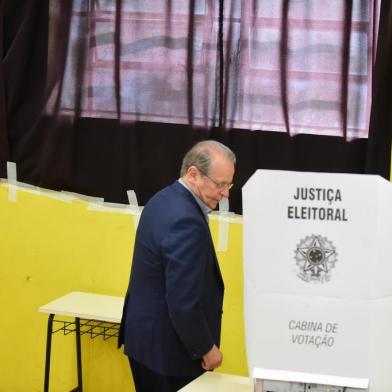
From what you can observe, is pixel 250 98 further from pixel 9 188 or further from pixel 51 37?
pixel 9 188

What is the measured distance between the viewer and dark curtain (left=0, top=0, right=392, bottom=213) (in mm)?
2648

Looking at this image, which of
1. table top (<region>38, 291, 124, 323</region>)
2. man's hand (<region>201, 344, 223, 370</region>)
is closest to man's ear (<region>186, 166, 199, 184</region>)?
man's hand (<region>201, 344, 223, 370</region>)

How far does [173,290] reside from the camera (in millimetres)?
1826

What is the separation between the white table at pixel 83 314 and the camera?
8.63ft

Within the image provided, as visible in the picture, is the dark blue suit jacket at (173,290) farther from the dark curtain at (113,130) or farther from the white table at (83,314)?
the dark curtain at (113,130)

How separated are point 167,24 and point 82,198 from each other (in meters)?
0.92

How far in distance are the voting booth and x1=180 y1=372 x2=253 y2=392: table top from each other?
0.49 m

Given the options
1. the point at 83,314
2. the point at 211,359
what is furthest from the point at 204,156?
the point at 83,314

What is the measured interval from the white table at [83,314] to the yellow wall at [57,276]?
62 mm

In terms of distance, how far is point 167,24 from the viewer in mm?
2777

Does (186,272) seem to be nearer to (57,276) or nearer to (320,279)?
(320,279)

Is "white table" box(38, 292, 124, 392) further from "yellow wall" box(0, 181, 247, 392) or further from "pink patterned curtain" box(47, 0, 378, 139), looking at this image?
"pink patterned curtain" box(47, 0, 378, 139)

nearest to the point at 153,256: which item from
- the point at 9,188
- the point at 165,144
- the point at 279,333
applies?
the point at 279,333

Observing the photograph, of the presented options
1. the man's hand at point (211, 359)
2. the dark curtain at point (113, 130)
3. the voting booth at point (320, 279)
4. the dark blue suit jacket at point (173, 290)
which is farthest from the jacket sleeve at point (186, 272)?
the dark curtain at point (113, 130)
